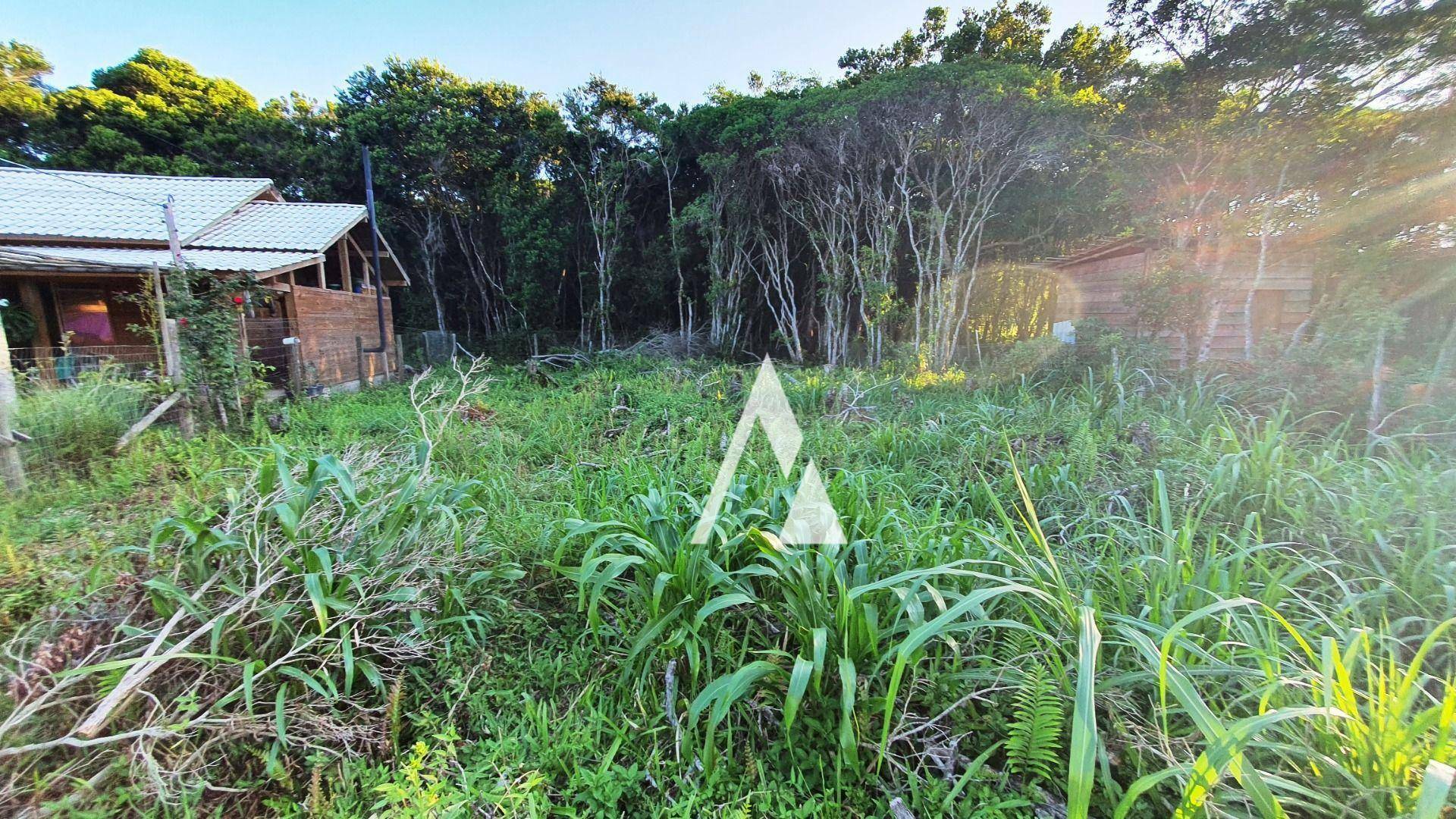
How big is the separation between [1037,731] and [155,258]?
8609 millimetres

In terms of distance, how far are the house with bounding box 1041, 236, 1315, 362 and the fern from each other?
22.2 feet

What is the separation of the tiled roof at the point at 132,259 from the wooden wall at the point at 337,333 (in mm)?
559

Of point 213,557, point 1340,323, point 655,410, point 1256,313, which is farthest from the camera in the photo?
point 1256,313

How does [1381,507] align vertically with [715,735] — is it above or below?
above

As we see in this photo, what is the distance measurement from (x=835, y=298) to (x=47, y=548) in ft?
32.2

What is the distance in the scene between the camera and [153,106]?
42.9ft

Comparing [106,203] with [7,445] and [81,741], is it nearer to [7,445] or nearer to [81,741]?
[7,445]

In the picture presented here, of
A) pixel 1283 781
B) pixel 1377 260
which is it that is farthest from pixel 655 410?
pixel 1377 260

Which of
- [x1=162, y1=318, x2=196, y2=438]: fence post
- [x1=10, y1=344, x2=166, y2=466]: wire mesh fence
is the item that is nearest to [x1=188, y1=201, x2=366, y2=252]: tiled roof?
[x1=10, y1=344, x2=166, y2=466]: wire mesh fence

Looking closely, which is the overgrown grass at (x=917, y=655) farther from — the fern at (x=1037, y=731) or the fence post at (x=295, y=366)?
the fence post at (x=295, y=366)

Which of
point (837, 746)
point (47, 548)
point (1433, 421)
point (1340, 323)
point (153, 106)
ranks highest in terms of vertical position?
point (153, 106)

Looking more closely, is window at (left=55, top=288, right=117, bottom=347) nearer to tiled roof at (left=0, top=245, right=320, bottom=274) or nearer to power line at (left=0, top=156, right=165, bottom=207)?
tiled roof at (left=0, top=245, right=320, bottom=274)

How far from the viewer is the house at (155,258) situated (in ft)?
19.1

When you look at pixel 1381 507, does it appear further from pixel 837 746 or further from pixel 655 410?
pixel 655 410
